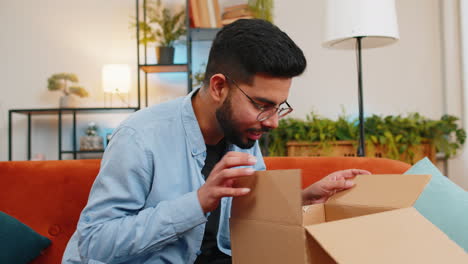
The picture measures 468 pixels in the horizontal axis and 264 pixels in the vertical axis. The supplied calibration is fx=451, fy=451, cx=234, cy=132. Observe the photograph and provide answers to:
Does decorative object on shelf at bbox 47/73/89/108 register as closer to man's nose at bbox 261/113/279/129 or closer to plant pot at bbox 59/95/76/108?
plant pot at bbox 59/95/76/108

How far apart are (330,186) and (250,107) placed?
0.26 meters

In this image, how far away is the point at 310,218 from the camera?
3.12ft

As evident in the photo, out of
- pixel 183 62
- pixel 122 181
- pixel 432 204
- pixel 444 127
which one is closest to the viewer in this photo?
pixel 122 181

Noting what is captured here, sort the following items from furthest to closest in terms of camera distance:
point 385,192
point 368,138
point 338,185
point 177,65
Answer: point 177,65 < point 368,138 < point 338,185 < point 385,192

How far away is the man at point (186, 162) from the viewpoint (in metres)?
0.93

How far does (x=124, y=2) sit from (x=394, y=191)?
375 cm

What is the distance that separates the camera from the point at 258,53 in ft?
3.47

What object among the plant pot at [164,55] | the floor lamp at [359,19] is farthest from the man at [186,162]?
the plant pot at [164,55]

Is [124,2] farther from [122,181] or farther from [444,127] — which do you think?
[122,181]

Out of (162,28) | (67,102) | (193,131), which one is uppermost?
(162,28)

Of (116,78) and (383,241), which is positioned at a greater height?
(116,78)

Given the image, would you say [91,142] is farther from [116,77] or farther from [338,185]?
[338,185]

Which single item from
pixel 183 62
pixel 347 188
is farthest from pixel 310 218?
pixel 183 62

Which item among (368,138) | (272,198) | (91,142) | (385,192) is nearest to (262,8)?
(368,138)
